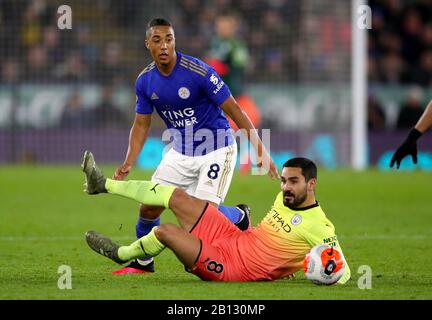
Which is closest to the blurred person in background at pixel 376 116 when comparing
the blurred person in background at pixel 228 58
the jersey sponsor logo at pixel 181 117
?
the blurred person in background at pixel 228 58

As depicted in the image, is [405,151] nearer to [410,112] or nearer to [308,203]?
[308,203]

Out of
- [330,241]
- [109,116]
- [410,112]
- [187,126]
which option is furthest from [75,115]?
[330,241]

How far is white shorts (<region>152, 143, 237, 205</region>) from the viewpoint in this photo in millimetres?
8656

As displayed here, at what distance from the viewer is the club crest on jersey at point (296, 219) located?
7527mm

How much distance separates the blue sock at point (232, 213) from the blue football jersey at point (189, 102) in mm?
526

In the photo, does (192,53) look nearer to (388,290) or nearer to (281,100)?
(281,100)

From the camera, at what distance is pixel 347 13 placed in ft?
70.1

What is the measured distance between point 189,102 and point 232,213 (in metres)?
1.00

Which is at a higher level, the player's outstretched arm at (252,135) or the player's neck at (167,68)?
the player's neck at (167,68)

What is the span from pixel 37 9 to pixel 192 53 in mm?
3610

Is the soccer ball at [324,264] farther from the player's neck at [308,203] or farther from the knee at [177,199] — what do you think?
the knee at [177,199]

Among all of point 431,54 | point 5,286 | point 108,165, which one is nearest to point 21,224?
point 5,286

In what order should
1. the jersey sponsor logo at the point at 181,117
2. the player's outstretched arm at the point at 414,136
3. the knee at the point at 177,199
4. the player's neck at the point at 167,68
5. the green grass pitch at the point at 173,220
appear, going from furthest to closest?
the jersey sponsor logo at the point at 181,117, the player's neck at the point at 167,68, the player's outstretched arm at the point at 414,136, the knee at the point at 177,199, the green grass pitch at the point at 173,220

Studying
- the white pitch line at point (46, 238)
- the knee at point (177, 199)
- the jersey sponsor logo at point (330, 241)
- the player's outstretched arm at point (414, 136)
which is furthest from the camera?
the white pitch line at point (46, 238)
